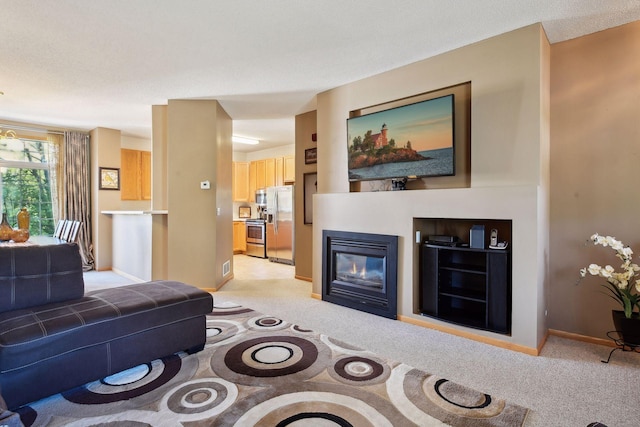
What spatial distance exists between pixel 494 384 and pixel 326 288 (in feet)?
7.28

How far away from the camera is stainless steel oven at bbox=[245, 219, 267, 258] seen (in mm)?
7598

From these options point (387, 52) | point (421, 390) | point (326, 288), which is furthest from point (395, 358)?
point (387, 52)

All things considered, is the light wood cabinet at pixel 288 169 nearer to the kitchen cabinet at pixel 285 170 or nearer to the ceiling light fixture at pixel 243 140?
the kitchen cabinet at pixel 285 170

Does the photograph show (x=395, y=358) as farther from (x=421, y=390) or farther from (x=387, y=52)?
(x=387, y=52)

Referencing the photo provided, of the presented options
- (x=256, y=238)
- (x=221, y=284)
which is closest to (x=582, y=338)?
(x=221, y=284)

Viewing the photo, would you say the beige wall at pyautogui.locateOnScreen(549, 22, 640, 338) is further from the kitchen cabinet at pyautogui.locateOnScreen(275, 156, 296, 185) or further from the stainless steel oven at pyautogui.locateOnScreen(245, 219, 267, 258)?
the stainless steel oven at pyautogui.locateOnScreen(245, 219, 267, 258)

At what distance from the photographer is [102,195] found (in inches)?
244

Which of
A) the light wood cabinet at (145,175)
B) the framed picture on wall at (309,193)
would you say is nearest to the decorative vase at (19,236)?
the light wood cabinet at (145,175)

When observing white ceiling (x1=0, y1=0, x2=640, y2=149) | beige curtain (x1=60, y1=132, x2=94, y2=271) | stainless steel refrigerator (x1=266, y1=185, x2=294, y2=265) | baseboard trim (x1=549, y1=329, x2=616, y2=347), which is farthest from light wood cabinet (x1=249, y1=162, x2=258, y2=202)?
baseboard trim (x1=549, y1=329, x2=616, y2=347)

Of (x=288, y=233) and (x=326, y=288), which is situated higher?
(x=288, y=233)

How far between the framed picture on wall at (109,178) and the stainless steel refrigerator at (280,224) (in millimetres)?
2961

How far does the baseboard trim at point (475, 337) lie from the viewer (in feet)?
8.77

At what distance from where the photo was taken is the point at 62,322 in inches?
77.4

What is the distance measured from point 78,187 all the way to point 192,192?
3122 millimetres
